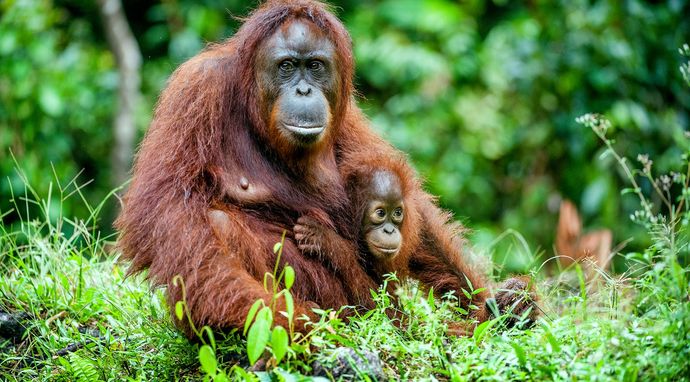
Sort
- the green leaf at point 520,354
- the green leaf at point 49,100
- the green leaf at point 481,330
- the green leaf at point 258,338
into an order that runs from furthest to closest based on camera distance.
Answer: the green leaf at point 49,100 → the green leaf at point 481,330 → the green leaf at point 520,354 → the green leaf at point 258,338

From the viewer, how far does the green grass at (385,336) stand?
9.96 feet

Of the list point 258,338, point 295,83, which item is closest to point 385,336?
point 258,338

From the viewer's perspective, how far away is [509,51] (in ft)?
28.0

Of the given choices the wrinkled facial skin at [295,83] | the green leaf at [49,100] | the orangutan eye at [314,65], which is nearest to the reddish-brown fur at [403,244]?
the wrinkled facial skin at [295,83]

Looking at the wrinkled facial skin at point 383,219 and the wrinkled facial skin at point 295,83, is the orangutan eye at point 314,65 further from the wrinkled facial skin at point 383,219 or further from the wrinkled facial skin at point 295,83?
the wrinkled facial skin at point 383,219

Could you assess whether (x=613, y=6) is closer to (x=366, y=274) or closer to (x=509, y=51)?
(x=509, y=51)

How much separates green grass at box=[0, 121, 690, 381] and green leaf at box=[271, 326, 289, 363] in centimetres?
8

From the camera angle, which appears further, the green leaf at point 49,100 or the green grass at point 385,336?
the green leaf at point 49,100

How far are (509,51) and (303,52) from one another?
16.4ft

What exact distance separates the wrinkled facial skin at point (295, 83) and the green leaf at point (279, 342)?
1.06 meters

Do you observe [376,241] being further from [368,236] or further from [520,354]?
[520,354]

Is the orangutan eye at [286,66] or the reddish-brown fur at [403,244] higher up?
the orangutan eye at [286,66]

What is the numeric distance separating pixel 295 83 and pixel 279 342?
1.29 metres

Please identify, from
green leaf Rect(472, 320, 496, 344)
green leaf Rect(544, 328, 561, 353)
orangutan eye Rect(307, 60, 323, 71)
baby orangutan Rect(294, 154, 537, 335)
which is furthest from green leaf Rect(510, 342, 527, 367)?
orangutan eye Rect(307, 60, 323, 71)
